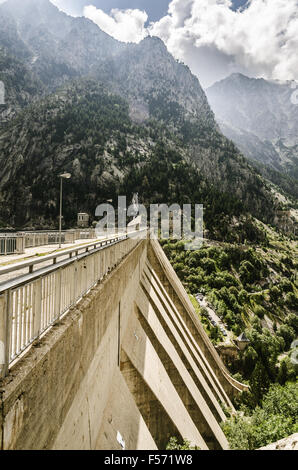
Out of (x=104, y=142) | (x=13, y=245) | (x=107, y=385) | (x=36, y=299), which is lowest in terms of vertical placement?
(x=107, y=385)

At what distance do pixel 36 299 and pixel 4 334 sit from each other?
65cm

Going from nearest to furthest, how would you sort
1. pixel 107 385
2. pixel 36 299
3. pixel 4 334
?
pixel 4 334 < pixel 36 299 < pixel 107 385

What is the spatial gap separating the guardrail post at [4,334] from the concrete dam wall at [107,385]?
0.11m

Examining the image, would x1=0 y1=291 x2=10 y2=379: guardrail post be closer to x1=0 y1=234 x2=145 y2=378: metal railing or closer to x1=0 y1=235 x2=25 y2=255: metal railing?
x1=0 y1=234 x2=145 y2=378: metal railing

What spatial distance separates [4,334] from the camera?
2.21 metres

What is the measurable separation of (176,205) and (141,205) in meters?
14.6

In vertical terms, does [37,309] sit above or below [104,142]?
below

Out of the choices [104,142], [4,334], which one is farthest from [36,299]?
[104,142]

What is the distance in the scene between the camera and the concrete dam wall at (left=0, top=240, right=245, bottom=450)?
2.35 m

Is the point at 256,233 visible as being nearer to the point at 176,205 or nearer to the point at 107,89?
the point at 176,205

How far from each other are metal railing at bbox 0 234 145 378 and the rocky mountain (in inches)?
3699

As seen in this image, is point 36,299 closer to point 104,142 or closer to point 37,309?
point 37,309

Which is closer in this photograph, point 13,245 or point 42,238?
point 13,245

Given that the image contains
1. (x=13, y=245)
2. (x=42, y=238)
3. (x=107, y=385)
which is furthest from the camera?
(x=42, y=238)
